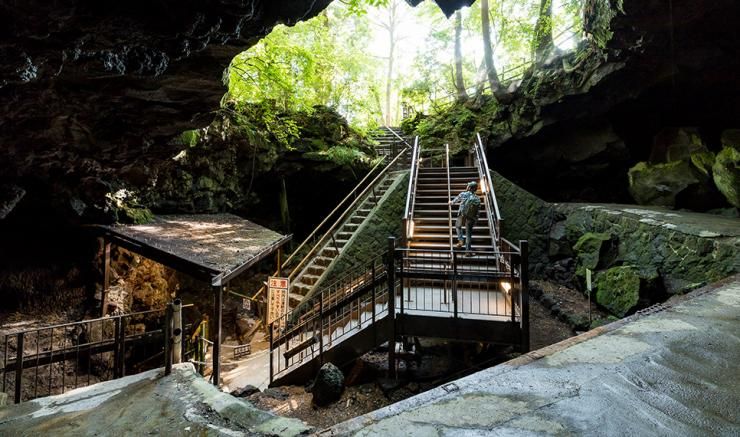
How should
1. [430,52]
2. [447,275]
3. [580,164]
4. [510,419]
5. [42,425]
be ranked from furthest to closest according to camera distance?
[430,52]
[580,164]
[447,275]
[42,425]
[510,419]

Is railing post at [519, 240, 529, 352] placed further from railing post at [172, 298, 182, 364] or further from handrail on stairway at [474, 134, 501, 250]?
railing post at [172, 298, 182, 364]

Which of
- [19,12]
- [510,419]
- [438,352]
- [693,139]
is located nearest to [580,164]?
[693,139]

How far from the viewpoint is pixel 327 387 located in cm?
652

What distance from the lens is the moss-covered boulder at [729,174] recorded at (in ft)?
27.5

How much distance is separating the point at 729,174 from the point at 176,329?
1305 cm

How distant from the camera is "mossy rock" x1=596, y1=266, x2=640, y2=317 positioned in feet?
25.3

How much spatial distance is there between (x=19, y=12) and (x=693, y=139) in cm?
1640

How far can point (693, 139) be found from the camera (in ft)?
36.6

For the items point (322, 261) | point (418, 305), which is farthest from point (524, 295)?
point (322, 261)

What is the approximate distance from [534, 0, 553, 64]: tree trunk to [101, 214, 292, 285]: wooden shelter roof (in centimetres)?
1359

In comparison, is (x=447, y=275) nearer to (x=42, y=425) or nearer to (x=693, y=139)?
(x=42, y=425)

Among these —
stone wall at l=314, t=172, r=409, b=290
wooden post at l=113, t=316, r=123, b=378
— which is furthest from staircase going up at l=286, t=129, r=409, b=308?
wooden post at l=113, t=316, r=123, b=378

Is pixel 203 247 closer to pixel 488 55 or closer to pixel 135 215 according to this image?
pixel 135 215

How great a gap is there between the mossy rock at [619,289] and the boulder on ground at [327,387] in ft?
22.4
